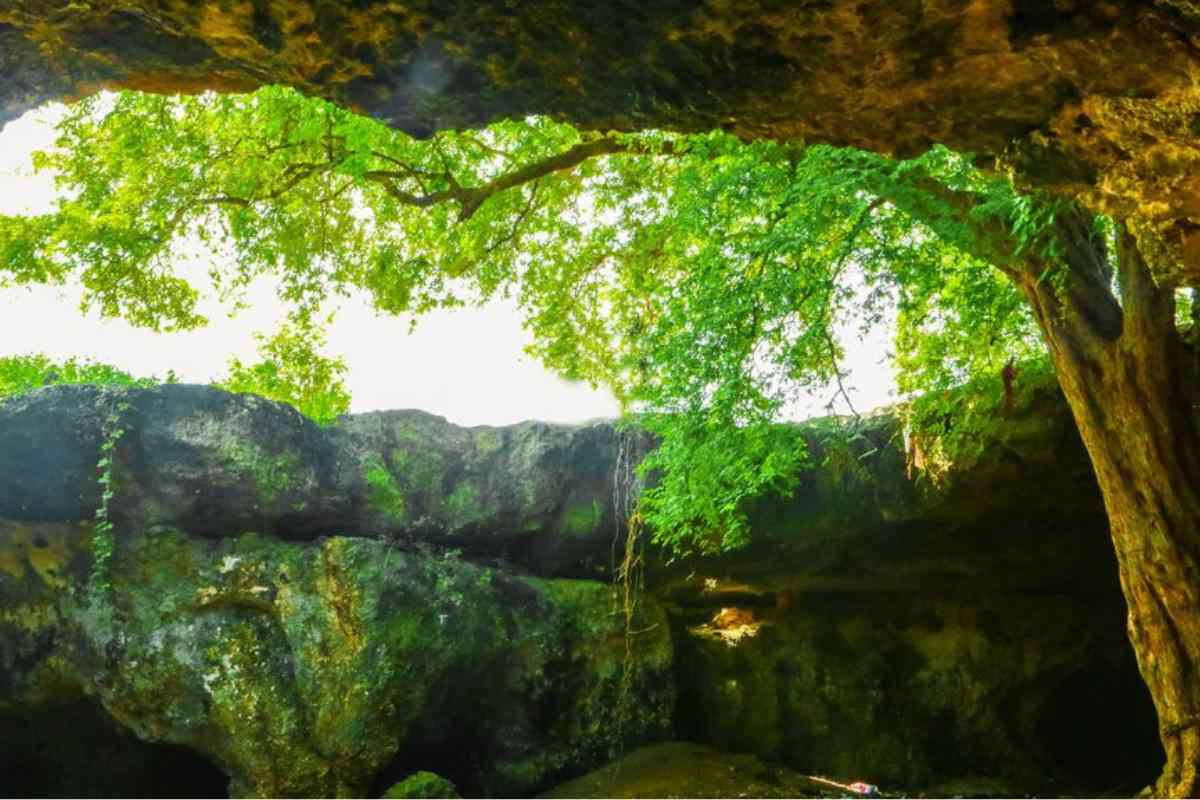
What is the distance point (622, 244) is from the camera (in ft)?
35.0

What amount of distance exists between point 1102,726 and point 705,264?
835 centimetres

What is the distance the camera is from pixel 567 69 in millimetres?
2812

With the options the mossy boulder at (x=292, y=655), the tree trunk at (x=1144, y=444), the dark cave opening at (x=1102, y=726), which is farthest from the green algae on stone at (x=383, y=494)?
the dark cave opening at (x=1102, y=726)

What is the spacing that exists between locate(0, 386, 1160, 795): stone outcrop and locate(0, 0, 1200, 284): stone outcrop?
6.52 metres

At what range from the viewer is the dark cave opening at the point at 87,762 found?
10445mm

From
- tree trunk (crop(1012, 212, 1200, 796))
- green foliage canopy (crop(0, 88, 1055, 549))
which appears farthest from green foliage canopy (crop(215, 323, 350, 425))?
tree trunk (crop(1012, 212, 1200, 796))

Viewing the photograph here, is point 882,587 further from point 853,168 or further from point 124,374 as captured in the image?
point 124,374

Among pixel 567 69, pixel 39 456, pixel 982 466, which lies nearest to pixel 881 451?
pixel 982 466

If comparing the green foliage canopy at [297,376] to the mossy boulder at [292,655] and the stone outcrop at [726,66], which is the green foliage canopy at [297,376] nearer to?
the mossy boulder at [292,655]

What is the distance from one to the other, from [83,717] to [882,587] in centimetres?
922

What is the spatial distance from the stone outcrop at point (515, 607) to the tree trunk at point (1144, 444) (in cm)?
216

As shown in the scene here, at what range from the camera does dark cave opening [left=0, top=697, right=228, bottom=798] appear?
10.4m

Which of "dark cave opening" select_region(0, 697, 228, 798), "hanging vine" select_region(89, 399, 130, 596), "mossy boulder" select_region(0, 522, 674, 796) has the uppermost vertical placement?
"hanging vine" select_region(89, 399, 130, 596)

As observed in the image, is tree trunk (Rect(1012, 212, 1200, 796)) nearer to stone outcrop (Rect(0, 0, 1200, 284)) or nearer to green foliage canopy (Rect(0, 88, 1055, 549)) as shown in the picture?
green foliage canopy (Rect(0, 88, 1055, 549))
